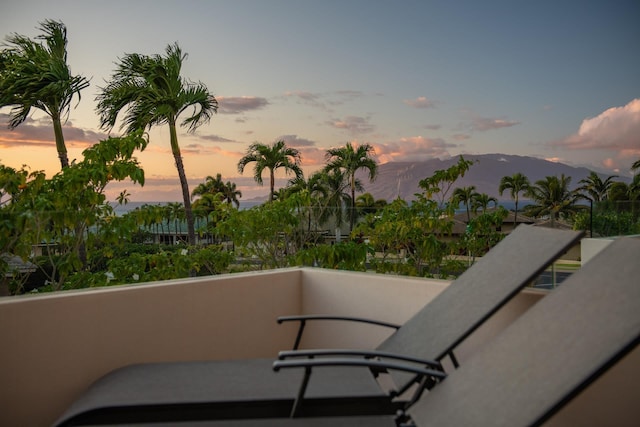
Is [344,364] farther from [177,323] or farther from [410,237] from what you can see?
[410,237]

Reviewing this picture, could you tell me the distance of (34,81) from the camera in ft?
53.6

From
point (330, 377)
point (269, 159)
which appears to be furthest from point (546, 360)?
point (269, 159)

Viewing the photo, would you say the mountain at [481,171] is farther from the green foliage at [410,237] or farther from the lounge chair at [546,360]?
the lounge chair at [546,360]

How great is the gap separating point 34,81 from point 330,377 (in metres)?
16.2

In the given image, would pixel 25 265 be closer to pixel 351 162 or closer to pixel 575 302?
pixel 575 302

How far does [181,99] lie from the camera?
1877cm

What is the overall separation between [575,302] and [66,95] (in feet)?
55.1

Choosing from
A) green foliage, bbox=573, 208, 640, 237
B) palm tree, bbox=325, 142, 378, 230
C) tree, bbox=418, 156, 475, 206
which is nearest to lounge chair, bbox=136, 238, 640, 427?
tree, bbox=418, 156, 475, 206

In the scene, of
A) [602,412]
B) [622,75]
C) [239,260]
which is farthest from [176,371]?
[622,75]

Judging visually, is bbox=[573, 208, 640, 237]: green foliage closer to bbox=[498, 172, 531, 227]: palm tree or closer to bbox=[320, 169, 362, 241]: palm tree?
bbox=[320, 169, 362, 241]: palm tree

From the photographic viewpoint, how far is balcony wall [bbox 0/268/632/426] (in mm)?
3033

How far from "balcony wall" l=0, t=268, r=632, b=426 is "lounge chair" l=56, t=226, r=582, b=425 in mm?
439

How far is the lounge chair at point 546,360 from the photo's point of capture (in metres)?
1.86

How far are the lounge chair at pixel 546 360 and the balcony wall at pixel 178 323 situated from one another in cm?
82
